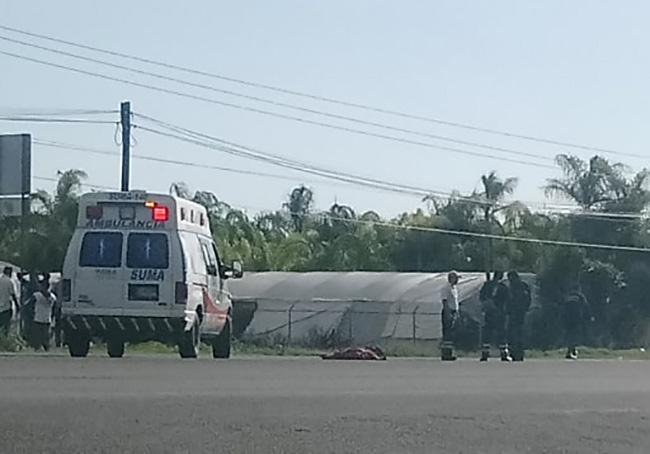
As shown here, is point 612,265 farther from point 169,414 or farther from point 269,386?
point 169,414

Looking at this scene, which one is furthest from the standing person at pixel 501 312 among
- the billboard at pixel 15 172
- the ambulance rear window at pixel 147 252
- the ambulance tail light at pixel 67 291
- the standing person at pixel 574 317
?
the billboard at pixel 15 172

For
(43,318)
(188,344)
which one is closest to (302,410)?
(188,344)

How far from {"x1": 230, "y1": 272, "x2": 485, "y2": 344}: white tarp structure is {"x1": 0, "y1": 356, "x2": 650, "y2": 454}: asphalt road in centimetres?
2416

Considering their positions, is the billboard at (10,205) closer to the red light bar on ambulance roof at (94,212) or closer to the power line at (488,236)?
the red light bar on ambulance roof at (94,212)

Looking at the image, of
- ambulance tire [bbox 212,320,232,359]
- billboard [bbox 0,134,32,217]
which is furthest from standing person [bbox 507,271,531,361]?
billboard [bbox 0,134,32,217]

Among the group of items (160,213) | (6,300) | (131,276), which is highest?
(160,213)

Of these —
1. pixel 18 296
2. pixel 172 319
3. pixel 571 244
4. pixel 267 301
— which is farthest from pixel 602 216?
pixel 172 319

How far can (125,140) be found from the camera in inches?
1822

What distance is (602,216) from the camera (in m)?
60.8

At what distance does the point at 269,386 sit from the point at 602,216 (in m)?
47.8

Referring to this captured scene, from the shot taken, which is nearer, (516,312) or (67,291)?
(67,291)

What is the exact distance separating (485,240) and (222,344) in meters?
42.3

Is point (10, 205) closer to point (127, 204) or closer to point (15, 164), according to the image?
point (15, 164)

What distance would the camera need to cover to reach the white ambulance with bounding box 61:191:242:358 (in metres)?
21.3
